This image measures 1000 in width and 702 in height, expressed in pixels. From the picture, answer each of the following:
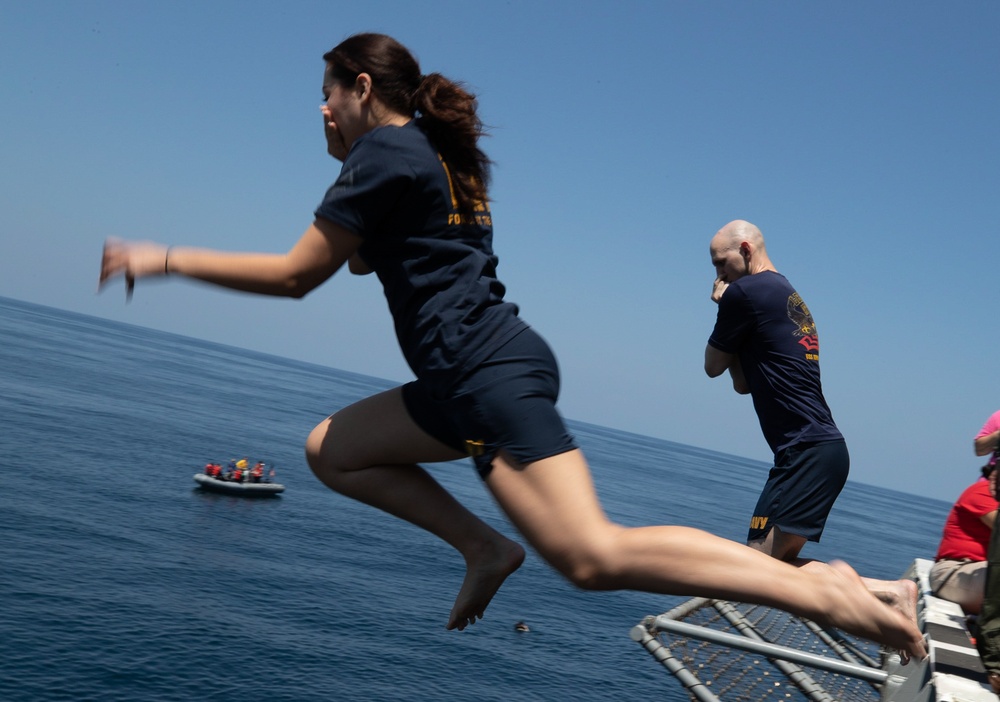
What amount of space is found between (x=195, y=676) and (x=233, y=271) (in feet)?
151

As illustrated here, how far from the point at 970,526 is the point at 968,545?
0.52 feet

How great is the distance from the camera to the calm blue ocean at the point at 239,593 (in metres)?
43.8

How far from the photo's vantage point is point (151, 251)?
8.45 ft

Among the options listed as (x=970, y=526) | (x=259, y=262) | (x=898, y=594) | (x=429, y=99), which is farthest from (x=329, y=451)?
(x=970, y=526)

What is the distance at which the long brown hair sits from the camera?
2.74 meters

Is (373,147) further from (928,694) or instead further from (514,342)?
(928,694)

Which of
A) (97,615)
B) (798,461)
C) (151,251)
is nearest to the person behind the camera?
(151,251)

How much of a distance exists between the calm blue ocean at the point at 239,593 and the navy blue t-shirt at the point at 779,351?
133 feet

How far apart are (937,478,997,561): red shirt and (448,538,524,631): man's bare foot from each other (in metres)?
4.93

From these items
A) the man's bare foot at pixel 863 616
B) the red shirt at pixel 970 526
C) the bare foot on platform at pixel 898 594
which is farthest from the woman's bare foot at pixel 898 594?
the red shirt at pixel 970 526

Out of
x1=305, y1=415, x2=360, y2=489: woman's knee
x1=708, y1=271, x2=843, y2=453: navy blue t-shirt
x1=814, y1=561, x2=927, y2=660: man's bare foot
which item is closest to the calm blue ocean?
x1=708, y1=271, x2=843, y2=453: navy blue t-shirt

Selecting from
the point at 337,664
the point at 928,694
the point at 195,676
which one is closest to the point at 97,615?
the point at 195,676

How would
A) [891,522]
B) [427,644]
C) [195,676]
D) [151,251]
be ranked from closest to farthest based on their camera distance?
[151,251] < [195,676] < [427,644] < [891,522]

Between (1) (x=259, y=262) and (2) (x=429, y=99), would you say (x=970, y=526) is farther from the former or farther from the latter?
(1) (x=259, y=262)
